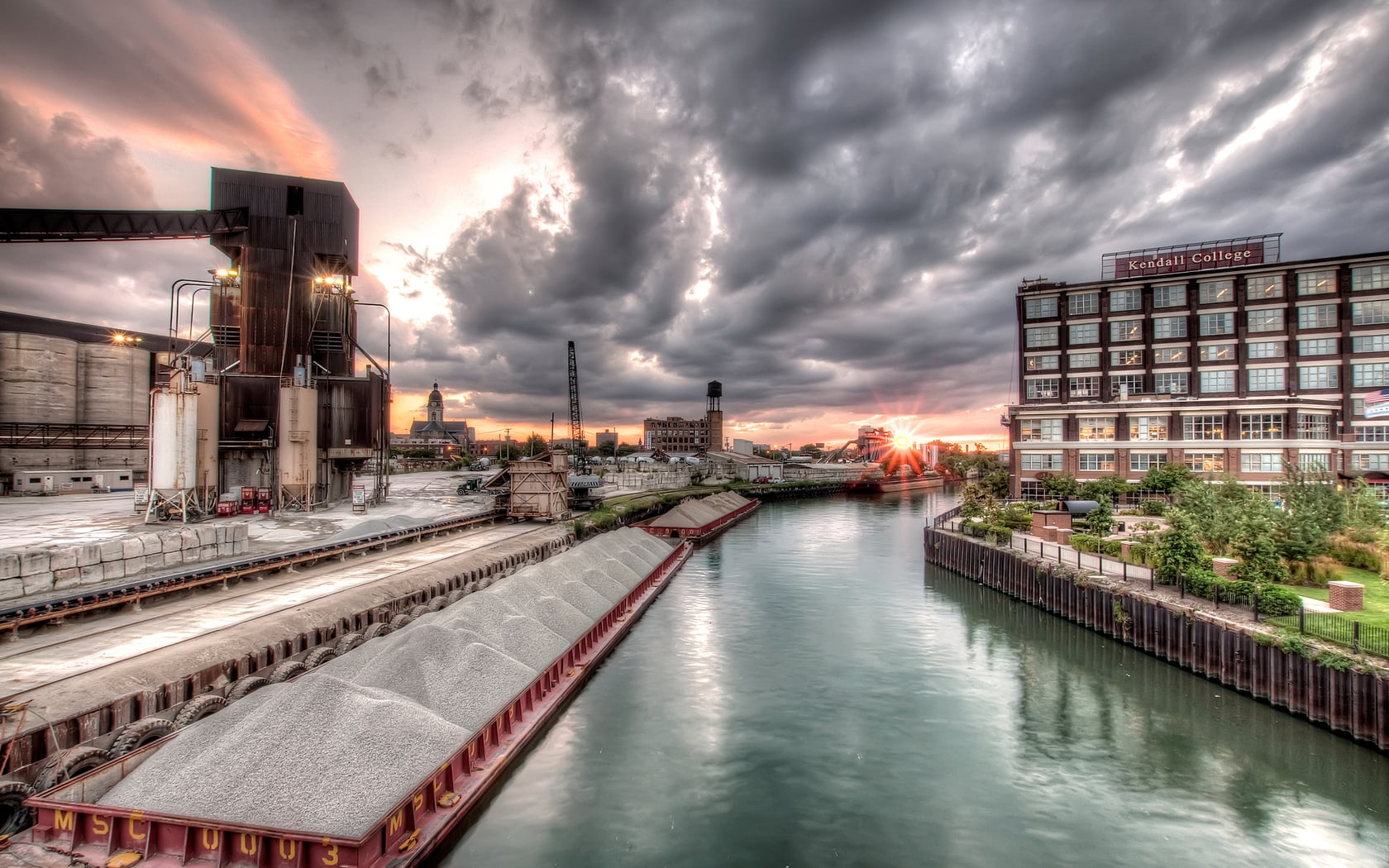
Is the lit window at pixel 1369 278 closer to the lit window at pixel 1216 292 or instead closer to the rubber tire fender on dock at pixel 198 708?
the lit window at pixel 1216 292

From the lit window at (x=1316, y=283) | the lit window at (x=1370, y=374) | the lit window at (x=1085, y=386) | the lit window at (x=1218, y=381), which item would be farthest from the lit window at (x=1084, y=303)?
the lit window at (x=1370, y=374)

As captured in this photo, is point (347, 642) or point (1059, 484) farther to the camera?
point (1059, 484)

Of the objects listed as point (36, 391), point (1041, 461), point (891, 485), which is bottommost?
point (891, 485)

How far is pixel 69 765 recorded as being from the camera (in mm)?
12336

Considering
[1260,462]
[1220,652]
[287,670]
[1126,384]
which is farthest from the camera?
[1126,384]

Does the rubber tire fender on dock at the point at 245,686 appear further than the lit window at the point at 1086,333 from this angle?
No

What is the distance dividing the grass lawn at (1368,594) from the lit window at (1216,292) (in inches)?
1802

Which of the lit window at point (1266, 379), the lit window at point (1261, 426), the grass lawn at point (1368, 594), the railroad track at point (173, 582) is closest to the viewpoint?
the railroad track at point (173, 582)

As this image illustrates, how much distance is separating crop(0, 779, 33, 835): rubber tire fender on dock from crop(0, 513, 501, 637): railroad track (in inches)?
458

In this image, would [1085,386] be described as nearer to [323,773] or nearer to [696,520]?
[696,520]

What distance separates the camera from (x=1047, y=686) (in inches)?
957

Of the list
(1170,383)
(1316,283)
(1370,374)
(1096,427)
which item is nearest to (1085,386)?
(1096,427)

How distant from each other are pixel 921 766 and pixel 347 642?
65.5 ft

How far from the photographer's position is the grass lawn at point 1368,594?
833 inches
